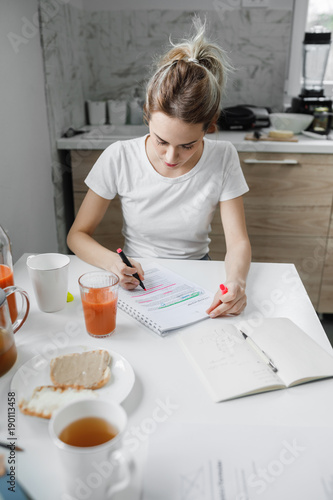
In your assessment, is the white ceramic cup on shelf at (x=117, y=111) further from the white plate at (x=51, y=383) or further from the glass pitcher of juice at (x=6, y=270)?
the white plate at (x=51, y=383)

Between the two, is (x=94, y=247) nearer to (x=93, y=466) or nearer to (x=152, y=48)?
(x=93, y=466)

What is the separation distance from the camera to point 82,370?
74 cm

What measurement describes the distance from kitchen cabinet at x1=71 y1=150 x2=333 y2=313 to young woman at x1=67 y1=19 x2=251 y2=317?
24.8 inches

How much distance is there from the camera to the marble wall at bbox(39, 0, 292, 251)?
90.5 inches

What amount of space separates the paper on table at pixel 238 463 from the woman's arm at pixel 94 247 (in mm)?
450

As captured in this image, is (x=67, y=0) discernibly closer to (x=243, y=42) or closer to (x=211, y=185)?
(x=243, y=42)

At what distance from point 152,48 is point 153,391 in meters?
2.19

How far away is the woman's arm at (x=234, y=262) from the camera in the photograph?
93 centimetres

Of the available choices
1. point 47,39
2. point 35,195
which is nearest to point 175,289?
point 35,195

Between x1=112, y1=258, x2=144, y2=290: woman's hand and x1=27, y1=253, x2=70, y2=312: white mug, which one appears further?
x1=112, y1=258, x2=144, y2=290: woman's hand

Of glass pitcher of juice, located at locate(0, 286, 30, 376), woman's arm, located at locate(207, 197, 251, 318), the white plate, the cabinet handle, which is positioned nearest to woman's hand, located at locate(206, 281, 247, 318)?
woman's arm, located at locate(207, 197, 251, 318)

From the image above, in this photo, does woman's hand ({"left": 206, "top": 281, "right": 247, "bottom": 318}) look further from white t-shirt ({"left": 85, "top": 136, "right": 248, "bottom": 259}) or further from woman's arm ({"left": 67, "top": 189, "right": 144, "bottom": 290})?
white t-shirt ({"left": 85, "top": 136, "right": 248, "bottom": 259})

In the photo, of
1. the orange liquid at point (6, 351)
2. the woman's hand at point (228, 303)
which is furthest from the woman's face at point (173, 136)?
the orange liquid at point (6, 351)

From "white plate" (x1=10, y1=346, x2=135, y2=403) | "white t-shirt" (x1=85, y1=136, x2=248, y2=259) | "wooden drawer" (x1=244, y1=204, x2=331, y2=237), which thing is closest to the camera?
"white plate" (x1=10, y1=346, x2=135, y2=403)
